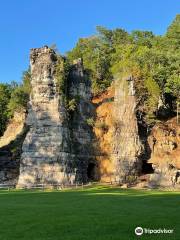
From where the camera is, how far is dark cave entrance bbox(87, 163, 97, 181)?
53.6m

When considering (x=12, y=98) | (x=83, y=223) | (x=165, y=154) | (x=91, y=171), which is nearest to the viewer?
(x=83, y=223)

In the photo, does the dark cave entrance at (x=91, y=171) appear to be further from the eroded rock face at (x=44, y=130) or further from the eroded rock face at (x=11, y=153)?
the eroded rock face at (x=11, y=153)

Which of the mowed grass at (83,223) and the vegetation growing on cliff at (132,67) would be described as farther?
the vegetation growing on cliff at (132,67)

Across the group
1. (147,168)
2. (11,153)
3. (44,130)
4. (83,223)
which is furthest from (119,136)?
(83,223)

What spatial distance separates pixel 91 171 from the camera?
5412 cm

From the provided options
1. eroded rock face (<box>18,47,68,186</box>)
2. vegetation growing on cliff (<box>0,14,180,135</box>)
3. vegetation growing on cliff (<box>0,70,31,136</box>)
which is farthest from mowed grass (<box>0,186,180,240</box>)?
vegetation growing on cliff (<box>0,70,31,136</box>)

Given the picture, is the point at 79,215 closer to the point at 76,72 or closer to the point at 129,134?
the point at 129,134

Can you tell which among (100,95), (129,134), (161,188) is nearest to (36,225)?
(161,188)

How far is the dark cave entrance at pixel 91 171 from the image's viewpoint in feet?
176

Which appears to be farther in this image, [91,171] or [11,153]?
[11,153]

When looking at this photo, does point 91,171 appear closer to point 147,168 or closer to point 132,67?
point 147,168

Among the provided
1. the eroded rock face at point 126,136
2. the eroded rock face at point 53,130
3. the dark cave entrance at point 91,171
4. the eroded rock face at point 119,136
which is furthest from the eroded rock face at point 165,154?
the eroded rock face at point 53,130

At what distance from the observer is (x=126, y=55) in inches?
2239

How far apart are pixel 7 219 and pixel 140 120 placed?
1468 inches
